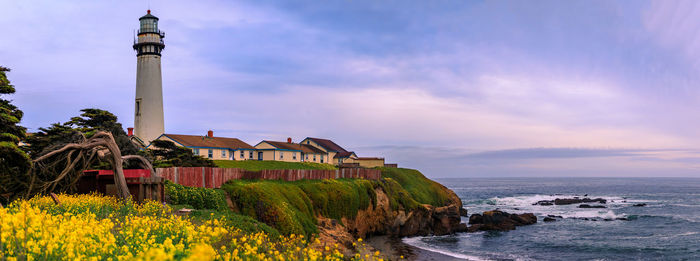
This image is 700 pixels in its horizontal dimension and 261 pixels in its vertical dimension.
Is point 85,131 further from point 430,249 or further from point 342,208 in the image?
point 430,249

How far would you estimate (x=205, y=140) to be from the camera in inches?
2613

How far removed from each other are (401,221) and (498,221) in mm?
12476

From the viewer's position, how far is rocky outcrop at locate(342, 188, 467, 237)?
4124 cm

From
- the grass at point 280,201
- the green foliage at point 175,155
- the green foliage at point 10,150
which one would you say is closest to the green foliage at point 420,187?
the grass at point 280,201

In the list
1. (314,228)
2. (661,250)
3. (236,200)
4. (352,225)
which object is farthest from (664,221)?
(236,200)

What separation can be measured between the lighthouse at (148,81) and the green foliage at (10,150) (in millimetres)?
35915

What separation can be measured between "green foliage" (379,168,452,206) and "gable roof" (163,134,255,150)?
71.1ft

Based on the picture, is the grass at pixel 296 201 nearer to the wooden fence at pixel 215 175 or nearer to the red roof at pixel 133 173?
the wooden fence at pixel 215 175

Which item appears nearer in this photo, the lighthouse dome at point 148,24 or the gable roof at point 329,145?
the lighthouse dome at point 148,24

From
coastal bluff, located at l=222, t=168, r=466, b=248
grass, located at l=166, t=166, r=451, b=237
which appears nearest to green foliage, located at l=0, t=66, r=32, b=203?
grass, located at l=166, t=166, r=451, b=237

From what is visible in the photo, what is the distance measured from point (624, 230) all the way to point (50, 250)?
5250 cm

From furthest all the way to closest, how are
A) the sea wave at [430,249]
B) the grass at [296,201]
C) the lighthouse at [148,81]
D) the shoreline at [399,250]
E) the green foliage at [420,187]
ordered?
1. the green foliage at [420,187]
2. the lighthouse at [148,81]
3. the sea wave at [430,249]
4. the shoreline at [399,250]
5. the grass at [296,201]

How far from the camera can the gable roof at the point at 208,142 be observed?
A: 62.3m

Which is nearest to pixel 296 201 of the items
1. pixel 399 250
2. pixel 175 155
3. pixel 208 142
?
pixel 399 250
